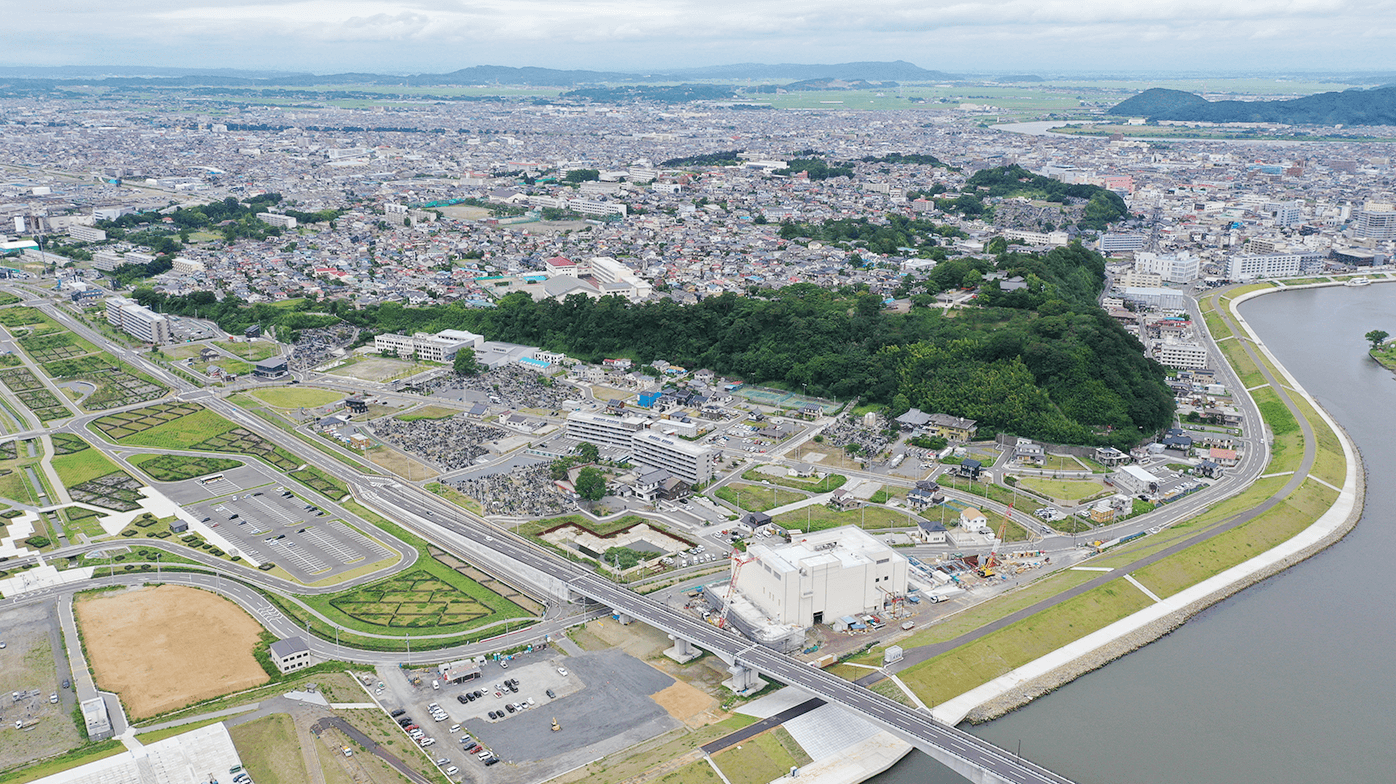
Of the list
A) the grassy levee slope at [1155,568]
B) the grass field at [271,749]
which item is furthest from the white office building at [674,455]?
the grass field at [271,749]

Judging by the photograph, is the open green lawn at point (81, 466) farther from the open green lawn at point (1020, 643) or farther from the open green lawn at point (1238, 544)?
the open green lawn at point (1238, 544)

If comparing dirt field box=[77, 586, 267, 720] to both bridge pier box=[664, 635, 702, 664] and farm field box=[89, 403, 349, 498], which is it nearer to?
farm field box=[89, 403, 349, 498]

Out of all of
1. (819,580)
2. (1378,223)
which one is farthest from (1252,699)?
(1378,223)

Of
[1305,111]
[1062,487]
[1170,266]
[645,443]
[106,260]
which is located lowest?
[1062,487]

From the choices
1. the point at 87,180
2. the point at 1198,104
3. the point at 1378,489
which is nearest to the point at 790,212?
the point at 1378,489

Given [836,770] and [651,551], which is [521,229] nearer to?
[651,551]

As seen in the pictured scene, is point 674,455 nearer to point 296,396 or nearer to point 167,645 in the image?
point 167,645
